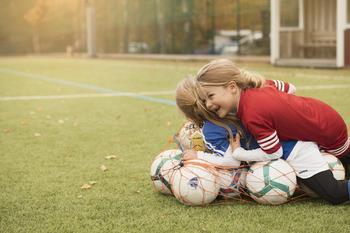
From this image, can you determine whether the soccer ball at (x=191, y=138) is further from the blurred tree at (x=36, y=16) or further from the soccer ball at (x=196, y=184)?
the blurred tree at (x=36, y=16)

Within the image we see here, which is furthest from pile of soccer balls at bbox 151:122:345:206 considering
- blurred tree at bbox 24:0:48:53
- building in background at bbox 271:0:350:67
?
blurred tree at bbox 24:0:48:53

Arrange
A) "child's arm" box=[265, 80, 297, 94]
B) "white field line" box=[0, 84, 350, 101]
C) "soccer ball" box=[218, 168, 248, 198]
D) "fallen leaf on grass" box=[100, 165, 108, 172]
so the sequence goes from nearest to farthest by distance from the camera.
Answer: "soccer ball" box=[218, 168, 248, 198], "child's arm" box=[265, 80, 297, 94], "fallen leaf on grass" box=[100, 165, 108, 172], "white field line" box=[0, 84, 350, 101]

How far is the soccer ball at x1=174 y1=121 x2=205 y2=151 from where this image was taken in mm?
4645

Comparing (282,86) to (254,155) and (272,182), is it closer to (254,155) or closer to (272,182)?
(254,155)

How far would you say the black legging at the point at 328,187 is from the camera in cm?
400

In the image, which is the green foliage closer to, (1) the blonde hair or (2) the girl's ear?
(1) the blonde hair

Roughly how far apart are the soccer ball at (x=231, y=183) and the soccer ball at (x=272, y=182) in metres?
0.09

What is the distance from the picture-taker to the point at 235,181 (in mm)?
4234

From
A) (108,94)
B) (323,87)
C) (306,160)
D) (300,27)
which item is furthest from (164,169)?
(300,27)

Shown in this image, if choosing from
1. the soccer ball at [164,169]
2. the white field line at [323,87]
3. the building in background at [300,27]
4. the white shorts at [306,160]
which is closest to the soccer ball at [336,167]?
the white shorts at [306,160]

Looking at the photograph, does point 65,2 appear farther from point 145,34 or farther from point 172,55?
point 172,55

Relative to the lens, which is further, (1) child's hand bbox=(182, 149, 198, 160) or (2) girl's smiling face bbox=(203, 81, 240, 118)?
(1) child's hand bbox=(182, 149, 198, 160)

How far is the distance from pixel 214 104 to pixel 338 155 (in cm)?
105

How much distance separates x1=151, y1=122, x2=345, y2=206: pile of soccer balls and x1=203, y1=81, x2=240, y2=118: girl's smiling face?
40 centimetres
